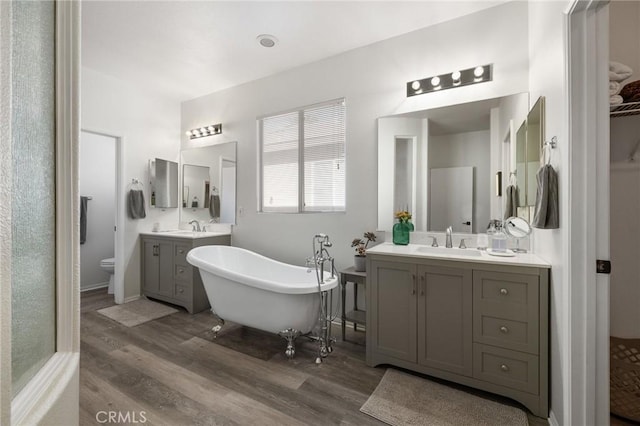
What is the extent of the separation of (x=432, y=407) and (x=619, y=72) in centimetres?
209

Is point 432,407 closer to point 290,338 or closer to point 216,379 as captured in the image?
point 290,338

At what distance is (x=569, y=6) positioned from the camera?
1334mm

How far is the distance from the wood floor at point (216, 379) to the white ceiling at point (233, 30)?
2730 mm

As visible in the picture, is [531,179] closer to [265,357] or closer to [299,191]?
[299,191]

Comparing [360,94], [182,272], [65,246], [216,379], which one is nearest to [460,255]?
[360,94]

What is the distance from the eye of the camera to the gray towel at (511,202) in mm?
2215

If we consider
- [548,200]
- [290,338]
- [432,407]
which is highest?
[548,200]

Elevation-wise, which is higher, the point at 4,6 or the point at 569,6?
the point at 569,6

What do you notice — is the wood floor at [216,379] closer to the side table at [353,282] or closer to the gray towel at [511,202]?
the side table at [353,282]

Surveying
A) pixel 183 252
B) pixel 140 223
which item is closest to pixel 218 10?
pixel 183 252

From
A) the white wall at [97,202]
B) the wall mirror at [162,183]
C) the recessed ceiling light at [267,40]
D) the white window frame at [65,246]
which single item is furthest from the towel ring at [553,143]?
the white wall at [97,202]

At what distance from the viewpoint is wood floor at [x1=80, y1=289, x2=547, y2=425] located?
5.57ft

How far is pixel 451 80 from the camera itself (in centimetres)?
244

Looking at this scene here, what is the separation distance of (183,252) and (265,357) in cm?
169
